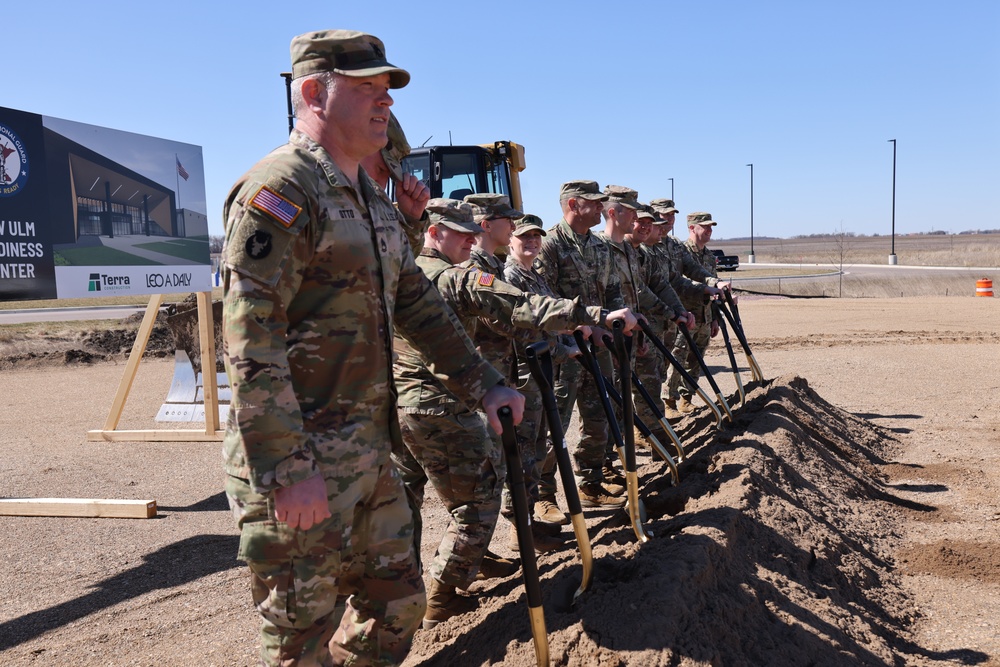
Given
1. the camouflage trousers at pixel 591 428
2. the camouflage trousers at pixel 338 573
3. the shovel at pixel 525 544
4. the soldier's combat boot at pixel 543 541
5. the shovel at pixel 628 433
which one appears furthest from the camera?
the camouflage trousers at pixel 591 428

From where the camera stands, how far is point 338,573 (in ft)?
8.50

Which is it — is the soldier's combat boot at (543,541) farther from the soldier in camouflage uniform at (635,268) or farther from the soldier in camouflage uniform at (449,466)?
the soldier in camouflage uniform at (635,268)

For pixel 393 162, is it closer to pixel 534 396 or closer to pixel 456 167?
pixel 534 396

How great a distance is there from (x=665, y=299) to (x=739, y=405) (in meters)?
1.38

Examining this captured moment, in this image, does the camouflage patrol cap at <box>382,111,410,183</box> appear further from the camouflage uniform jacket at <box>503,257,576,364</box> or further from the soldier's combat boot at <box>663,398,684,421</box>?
the soldier's combat boot at <box>663,398,684,421</box>

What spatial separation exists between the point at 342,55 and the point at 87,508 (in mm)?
5496

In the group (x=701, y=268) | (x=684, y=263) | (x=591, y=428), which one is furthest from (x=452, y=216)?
(x=701, y=268)

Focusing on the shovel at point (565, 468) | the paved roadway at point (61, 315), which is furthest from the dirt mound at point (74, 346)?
the shovel at point (565, 468)

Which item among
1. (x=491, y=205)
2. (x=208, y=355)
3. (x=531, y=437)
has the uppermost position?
(x=491, y=205)

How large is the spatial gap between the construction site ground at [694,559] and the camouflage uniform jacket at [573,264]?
1.57 m

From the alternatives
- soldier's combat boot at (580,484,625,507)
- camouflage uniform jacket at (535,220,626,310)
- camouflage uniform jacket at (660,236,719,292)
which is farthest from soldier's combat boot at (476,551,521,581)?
camouflage uniform jacket at (660,236,719,292)

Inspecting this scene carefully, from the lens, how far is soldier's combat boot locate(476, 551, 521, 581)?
201 inches

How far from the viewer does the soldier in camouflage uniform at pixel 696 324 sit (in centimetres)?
1062

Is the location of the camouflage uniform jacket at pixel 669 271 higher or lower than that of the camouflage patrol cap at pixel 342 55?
lower
